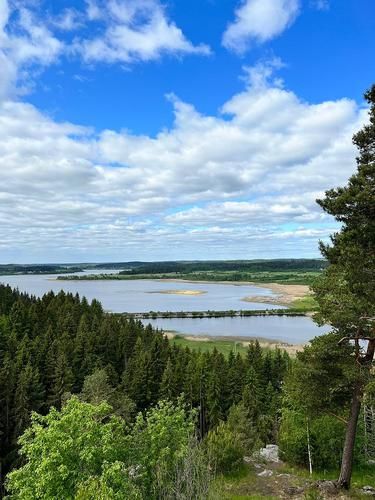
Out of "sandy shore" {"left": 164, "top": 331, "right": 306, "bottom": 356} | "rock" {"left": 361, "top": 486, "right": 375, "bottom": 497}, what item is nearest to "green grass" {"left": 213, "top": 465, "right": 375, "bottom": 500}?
"rock" {"left": 361, "top": 486, "right": 375, "bottom": 497}

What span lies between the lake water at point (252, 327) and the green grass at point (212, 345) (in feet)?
24.2

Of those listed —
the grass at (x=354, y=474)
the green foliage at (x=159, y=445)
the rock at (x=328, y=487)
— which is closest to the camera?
the green foliage at (x=159, y=445)

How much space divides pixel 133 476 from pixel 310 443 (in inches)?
554

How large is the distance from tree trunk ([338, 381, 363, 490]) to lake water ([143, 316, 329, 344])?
69923mm

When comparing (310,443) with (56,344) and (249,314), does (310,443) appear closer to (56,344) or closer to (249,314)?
(56,344)

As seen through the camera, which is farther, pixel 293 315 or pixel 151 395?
pixel 293 315

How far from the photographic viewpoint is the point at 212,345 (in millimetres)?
83938

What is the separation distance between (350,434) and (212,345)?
Result: 69124 mm

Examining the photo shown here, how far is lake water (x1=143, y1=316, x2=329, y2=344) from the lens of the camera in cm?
9356

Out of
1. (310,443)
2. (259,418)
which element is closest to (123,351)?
Answer: (259,418)

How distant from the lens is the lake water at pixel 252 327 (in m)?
93.6

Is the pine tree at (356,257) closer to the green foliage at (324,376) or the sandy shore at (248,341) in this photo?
the green foliage at (324,376)

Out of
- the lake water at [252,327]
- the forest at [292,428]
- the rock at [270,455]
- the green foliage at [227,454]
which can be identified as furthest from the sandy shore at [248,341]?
the green foliage at [227,454]

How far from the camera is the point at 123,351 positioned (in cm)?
6081
